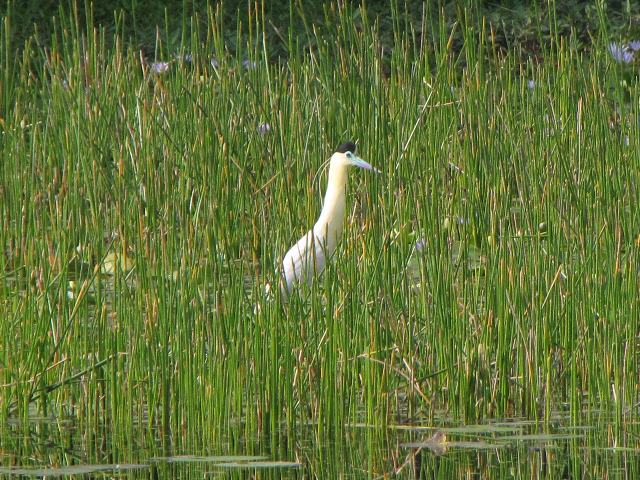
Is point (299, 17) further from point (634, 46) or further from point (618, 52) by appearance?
point (618, 52)

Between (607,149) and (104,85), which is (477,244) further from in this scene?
(104,85)

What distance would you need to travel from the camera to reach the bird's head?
364 cm

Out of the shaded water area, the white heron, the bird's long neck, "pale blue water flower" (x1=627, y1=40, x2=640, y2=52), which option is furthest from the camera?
"pale blue water flower" (x1=627, y1=40, x2=640, y2=52)

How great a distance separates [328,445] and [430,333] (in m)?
0.42

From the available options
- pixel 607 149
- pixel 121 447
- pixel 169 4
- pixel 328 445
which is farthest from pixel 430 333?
pixel 169 4

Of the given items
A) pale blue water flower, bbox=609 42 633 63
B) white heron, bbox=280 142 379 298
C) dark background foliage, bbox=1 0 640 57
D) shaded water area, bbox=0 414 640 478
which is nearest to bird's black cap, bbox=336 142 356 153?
white heron, bbox=280 142 379 298

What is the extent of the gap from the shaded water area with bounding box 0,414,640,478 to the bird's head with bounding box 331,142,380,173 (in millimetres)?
1092

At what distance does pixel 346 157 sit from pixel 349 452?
134cm

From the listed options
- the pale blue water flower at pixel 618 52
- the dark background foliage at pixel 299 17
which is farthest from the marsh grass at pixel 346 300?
the dark background foliage at pixel 299 17

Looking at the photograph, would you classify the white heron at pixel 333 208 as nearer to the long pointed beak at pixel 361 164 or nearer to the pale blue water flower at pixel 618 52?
the long pointed beak at pixel 361 164

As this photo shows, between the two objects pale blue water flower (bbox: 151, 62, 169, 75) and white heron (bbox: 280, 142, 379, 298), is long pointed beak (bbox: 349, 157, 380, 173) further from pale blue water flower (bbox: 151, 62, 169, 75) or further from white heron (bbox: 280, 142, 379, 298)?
pale blue water flower (bbox: 151, 62, 169, 75)

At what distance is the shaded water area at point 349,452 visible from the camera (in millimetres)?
2328

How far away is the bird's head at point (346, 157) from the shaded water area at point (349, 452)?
109 cm

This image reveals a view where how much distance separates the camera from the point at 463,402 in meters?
2.75
